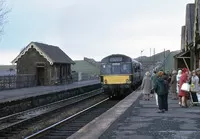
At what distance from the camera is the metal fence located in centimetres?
4012

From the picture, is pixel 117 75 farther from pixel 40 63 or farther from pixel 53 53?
pixel 53 53

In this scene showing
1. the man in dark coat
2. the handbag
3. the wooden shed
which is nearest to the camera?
the man in dark coat

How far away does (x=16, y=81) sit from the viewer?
43.7 metres

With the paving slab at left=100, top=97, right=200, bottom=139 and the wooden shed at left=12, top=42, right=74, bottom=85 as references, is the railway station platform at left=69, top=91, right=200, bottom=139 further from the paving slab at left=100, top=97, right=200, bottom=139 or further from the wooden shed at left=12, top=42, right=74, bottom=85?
the wooden shed at left=12, top=42, right=74, bottom=85

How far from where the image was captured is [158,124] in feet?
38.3

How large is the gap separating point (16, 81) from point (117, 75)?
1674 cm

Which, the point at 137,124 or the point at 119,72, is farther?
the point at 119,72

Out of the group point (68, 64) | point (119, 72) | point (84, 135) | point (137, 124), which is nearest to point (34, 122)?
point (137, 124)

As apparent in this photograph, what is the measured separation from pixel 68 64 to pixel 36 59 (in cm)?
877

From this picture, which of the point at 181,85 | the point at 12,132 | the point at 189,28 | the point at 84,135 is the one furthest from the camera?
the point at 189,28

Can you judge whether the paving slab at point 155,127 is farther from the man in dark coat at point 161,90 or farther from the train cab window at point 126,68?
the train cab window at point 126,68

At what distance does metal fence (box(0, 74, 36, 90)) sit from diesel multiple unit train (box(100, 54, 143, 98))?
13.0 m

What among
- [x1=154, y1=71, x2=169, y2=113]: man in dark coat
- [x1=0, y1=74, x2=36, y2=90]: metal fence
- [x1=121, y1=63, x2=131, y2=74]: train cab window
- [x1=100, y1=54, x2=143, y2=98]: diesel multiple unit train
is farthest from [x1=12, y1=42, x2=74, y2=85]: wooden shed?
[x1=154, y1=71, x2=169, y2=113]: man in dark coat

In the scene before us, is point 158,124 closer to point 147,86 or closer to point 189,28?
point 147,86
